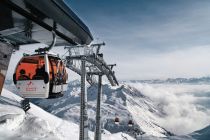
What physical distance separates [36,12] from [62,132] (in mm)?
27746

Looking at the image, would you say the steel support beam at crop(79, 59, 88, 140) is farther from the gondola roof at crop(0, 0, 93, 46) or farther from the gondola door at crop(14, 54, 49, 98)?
the gondola door at crop(14, 54, 49, 98)

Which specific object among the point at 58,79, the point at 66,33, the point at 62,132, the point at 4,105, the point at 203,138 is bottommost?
the point at 203,138

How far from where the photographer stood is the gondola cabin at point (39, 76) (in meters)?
5.20

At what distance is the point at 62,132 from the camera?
30.3 m

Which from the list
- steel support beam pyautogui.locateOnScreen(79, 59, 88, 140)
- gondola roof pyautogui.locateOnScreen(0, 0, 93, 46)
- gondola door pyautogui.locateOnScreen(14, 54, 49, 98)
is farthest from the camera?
steel support beam pyautogui.locateOnScreen(79, 59, 88, 140)

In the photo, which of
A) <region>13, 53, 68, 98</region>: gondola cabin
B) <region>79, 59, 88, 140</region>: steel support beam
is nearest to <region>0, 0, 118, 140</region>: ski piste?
<region>13, 53, 68, 98</region>: gondola cabin

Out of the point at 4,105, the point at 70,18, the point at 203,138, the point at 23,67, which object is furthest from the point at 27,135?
the point at 203,138

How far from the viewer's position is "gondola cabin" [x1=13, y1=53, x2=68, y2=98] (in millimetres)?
5199

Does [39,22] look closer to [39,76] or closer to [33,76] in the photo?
[39,76]

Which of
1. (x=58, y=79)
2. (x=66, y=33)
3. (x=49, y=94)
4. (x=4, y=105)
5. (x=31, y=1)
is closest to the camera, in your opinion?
(x=31, y=1)

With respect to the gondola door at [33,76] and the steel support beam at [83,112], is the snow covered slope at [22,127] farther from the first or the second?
the gondola door at [33,76]

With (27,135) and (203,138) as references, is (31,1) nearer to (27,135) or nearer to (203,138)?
(27,135)

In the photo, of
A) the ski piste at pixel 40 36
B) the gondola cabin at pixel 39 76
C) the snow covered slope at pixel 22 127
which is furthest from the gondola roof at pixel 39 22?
the snow covered slope at pixel 22 127

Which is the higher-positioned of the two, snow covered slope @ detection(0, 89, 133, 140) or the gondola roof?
the gondola roof
